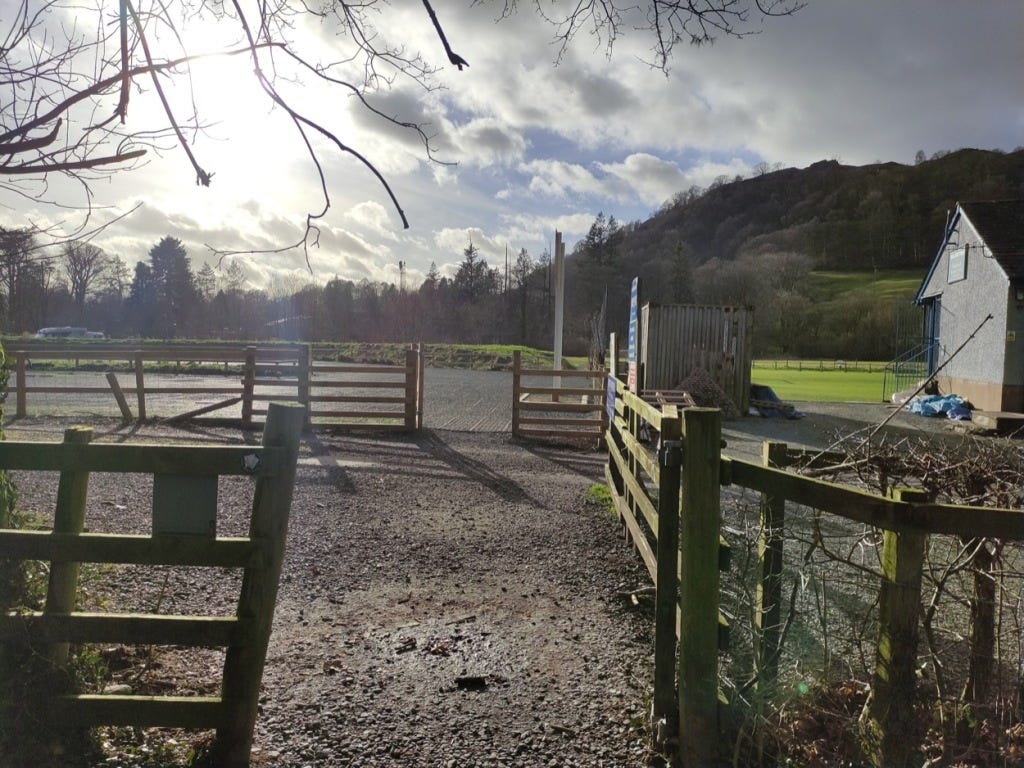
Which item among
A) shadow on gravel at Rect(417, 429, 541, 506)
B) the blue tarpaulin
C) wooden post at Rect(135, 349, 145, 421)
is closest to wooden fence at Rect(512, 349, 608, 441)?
shadow on gravel at Rect(417, 429, 541, 506)

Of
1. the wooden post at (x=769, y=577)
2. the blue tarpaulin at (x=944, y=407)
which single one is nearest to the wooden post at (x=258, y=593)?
the wooden post at (x=769, y=577)

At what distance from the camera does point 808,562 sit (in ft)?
8.37

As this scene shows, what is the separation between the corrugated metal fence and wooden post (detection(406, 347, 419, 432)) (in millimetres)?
6831

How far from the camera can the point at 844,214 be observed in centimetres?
15938

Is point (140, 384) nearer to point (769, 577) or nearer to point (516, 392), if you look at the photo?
point (516, 392)

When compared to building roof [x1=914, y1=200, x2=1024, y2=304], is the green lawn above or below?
below

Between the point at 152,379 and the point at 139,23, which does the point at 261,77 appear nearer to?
the point at 139,23

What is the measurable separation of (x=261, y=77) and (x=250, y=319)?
68235mm

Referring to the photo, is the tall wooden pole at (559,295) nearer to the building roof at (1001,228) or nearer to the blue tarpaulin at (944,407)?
the blue tarpaulin at (944,407)

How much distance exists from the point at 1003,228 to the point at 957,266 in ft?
5.76

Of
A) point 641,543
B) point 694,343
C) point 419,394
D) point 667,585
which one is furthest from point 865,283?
point 667,585

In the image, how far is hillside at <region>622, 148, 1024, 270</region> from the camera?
136250 millimetres

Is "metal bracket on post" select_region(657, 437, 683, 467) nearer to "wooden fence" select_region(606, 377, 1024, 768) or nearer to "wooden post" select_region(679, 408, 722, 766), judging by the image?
"wooden fence" select_region(606, 377, 1024, 768)

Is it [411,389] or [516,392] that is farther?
[411,389]
